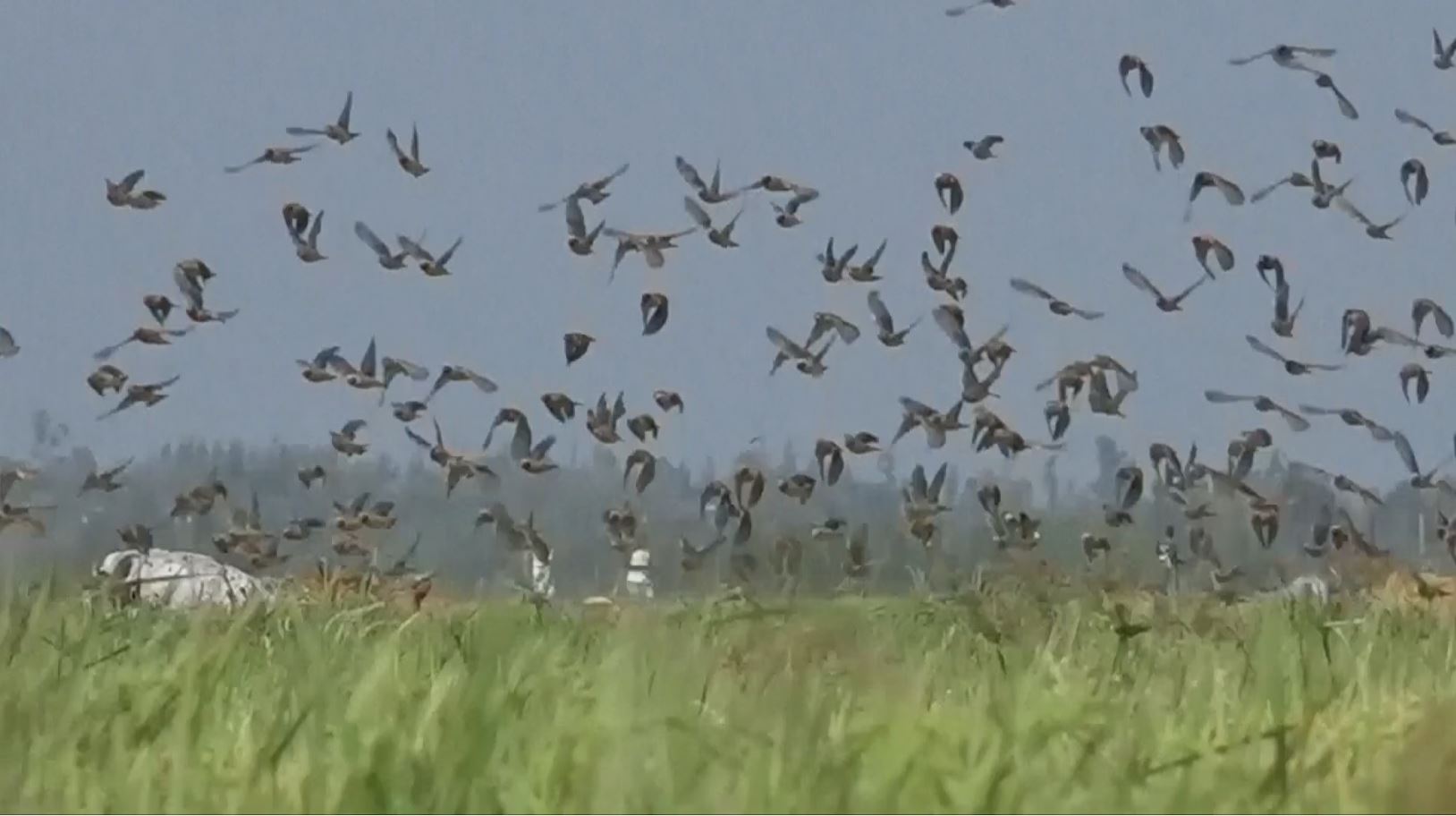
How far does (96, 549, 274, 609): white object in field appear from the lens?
4516 mm

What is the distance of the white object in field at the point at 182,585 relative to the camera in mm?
4516

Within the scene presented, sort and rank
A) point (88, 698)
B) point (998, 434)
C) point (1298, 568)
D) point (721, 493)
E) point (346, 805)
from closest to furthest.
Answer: point (346, 805)
point (88, 698)
point (1298, 568)
point (721, 493)
point (998, 434)

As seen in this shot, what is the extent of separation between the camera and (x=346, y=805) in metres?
2.21

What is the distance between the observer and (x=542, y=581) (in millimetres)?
5523

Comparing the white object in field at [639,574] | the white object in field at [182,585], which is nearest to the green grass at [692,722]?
the white object in field at [182,585]

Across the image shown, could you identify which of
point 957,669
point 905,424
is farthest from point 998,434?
point 957,669

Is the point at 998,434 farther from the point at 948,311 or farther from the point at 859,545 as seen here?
the point at 859,545

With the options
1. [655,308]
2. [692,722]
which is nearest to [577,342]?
[655,308]

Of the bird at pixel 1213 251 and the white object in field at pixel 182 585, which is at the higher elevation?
the bird at pixel 1213 251

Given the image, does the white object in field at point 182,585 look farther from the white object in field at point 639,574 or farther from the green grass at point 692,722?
the white object in field at point 639,574

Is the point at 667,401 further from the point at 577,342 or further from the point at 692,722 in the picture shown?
the point at 692,722

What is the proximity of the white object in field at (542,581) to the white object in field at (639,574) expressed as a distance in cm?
23

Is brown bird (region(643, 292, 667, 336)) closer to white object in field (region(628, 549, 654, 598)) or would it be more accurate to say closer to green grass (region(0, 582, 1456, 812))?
white object in field (region(628, 549, 654, 598))

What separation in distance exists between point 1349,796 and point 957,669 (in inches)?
49.2
